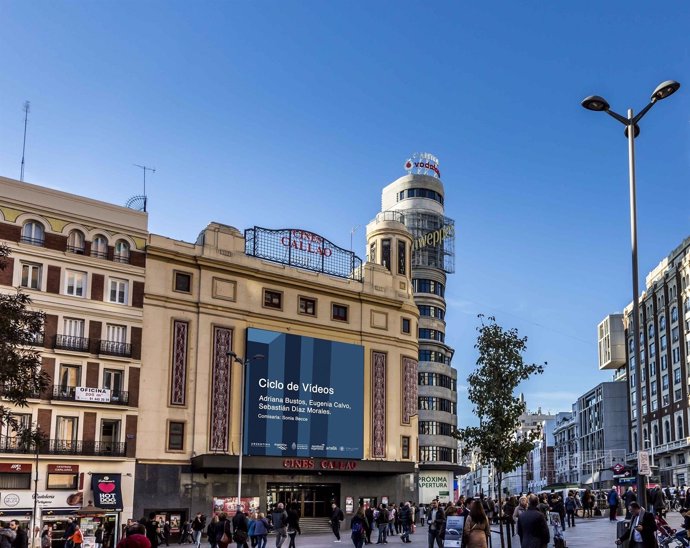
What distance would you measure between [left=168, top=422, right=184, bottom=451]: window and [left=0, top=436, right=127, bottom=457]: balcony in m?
3.15

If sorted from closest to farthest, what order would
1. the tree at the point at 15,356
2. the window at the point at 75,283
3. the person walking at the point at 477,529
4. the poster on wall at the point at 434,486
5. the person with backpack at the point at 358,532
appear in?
the person walking at the point at 477,529
the tree at the point at 15,356
the person with backpack at the point at 358,532
the window at the point at 75,283
the poster on wall at the point at 434,486

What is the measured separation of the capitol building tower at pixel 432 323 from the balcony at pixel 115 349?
118 feet

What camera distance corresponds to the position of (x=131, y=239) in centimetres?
5141

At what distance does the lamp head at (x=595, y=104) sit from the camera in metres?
20.8

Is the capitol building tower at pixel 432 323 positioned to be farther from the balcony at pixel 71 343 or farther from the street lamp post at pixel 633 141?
the street lamp post at pixel 633 141

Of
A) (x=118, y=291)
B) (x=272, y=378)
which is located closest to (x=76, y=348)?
(x=118, y=291)

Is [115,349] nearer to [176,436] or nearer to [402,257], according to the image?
[176,436]

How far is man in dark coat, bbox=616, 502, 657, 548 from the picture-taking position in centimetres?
1758

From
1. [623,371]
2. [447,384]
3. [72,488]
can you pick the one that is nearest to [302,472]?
[72,488]

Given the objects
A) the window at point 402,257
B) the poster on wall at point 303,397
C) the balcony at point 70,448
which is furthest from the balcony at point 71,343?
the window at point 402,257

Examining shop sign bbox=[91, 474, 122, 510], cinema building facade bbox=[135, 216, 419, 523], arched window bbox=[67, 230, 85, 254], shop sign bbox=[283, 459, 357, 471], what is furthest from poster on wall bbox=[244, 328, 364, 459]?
arched window bbox=[67, 230, 85, 254]

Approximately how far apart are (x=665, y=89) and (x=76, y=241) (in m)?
37.2

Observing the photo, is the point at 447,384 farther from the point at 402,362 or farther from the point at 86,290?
the point at 86,290

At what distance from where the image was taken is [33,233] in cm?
4794
